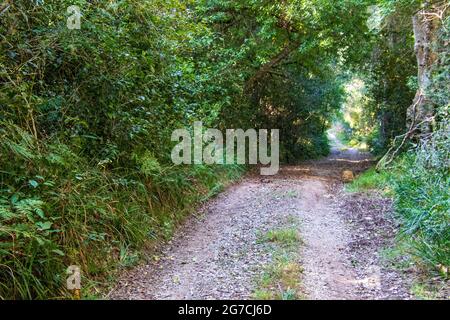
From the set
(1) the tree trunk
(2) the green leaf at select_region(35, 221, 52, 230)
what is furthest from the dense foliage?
(1) the tree trunk

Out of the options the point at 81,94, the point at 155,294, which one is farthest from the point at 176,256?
the point at 81,94

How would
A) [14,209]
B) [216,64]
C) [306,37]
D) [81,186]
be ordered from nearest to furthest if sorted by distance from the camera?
[14,209], [81,186], [216,64], [306,37]

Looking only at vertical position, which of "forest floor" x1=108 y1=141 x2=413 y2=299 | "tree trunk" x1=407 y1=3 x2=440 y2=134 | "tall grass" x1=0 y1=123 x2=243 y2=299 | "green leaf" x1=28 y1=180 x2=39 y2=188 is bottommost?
"forest floor" x1=108 y1=141 x2=413 y2=299

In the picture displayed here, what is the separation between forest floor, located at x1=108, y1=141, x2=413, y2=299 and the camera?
3932mm

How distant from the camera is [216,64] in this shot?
10.4m

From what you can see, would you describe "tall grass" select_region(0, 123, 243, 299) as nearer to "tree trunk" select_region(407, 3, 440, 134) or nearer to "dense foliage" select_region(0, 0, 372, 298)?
"dense foliage" select_region(0, 0, 372, 298)

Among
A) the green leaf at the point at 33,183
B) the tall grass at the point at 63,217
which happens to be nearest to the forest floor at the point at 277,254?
the tall grass at the point at 63,217

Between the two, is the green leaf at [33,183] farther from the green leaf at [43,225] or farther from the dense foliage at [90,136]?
the green leaf at [43,225]

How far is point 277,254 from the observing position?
15.6 feet

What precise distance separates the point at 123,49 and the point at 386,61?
37.3 feet

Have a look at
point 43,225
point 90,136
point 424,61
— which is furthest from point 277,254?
point 424,61

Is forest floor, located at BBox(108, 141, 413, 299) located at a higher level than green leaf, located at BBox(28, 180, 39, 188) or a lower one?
lower

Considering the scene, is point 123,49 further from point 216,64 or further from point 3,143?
point 216,64

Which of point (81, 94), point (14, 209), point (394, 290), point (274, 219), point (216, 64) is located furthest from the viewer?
point (216, 64)
